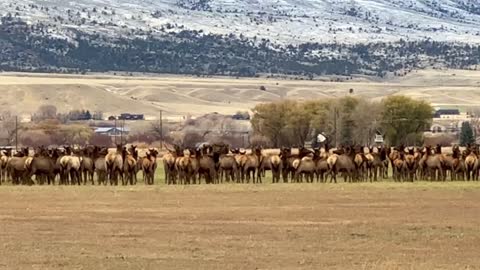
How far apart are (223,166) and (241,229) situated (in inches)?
1084

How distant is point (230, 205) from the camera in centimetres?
4294

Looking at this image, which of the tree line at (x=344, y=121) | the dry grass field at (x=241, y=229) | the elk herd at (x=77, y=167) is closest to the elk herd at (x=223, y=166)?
the elk herd at (x=77, y=167)

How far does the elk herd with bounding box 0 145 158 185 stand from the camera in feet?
195

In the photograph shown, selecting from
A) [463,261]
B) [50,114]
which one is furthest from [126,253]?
[50,114]

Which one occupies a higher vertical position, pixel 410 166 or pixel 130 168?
pixel 130 168

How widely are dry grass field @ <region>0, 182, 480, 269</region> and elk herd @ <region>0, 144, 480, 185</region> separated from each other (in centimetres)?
783

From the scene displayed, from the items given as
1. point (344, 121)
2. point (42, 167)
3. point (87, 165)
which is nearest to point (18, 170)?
point (42, 167)

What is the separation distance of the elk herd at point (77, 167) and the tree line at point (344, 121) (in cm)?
5652

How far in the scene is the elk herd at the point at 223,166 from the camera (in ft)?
196

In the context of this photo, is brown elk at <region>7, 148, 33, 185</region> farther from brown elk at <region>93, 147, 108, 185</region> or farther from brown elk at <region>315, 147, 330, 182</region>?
brown elk at <region>315, 147, 330, 182</region>

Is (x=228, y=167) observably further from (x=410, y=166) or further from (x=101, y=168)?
(x=410, y=166)

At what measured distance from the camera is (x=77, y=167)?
2350 inches

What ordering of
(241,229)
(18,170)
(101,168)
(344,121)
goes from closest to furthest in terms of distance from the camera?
(241,229), (18,170), (101,168), (344,121)

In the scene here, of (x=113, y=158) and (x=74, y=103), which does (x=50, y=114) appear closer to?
(x=74, y=103)
